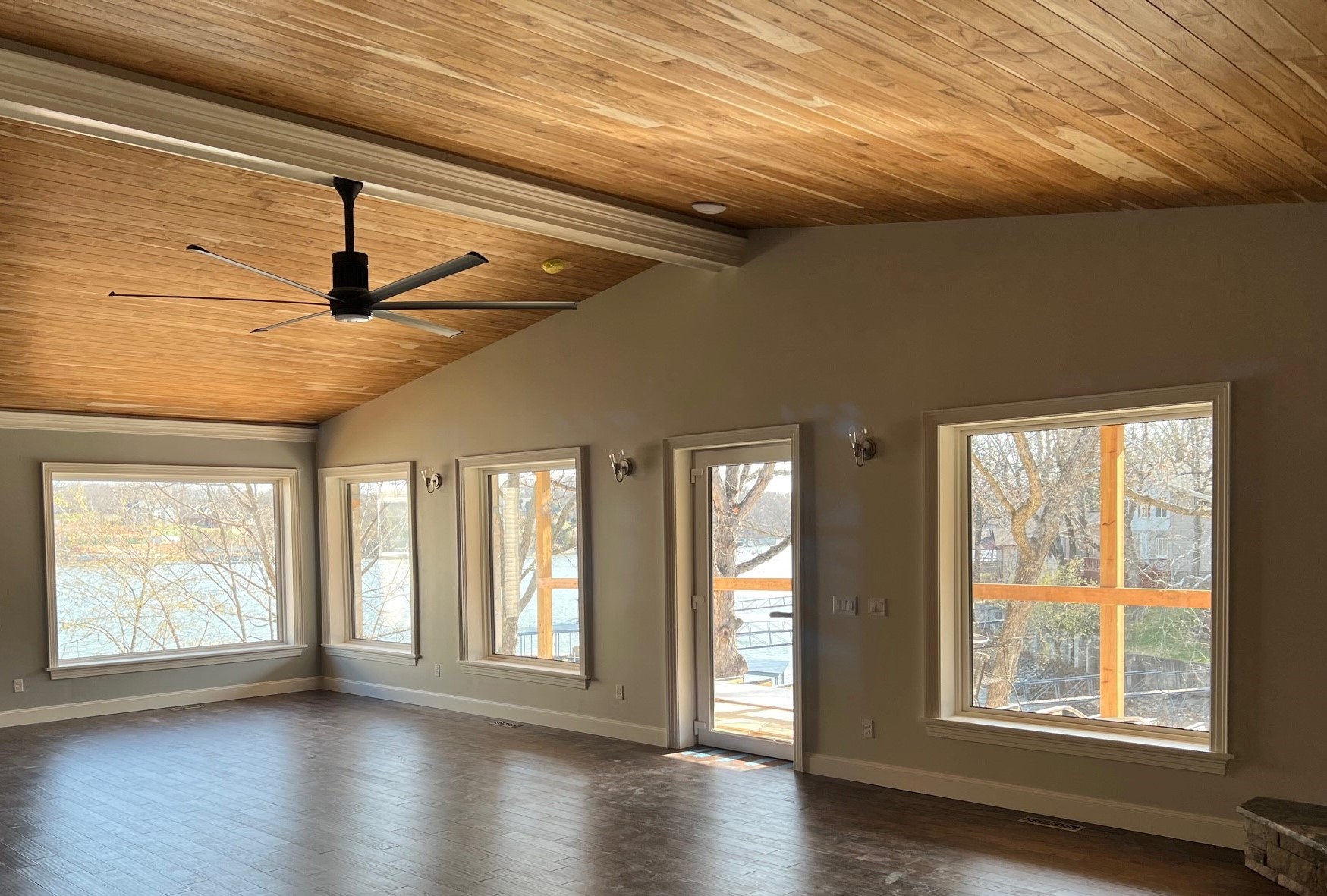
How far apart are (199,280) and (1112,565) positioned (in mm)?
5420

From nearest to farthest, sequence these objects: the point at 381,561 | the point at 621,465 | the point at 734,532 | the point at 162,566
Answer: the point at 734,532, the point at 621,465, the point at 162,566, the point at 381,561

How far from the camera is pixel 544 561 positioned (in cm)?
849

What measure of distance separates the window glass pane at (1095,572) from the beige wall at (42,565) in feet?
23.2

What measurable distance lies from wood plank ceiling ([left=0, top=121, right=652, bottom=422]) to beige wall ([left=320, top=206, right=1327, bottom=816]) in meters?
0.71

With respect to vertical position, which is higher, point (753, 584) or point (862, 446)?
point (862, 446)

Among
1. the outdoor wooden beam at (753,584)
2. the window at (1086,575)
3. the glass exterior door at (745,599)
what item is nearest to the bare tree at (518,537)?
the glass exterior door at (745,599)

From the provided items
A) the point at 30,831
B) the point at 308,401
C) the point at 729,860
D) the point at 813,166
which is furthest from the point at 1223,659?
the point at 308,401

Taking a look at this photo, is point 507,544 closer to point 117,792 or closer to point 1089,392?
point 117,792

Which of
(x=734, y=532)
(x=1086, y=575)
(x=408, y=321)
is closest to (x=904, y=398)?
(x=1086, y=575)

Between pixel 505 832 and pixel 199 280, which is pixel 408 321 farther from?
pixel 505 832

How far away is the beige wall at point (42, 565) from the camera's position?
341 inches

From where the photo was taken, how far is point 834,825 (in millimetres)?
5340

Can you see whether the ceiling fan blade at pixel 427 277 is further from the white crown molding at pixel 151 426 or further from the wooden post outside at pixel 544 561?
the white crown molding at pixel 151 426

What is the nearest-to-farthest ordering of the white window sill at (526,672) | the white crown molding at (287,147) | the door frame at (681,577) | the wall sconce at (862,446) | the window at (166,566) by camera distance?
1. the white crown molding at (287,147)
2. the wall sconce at (862,446)
3. the door frame at (681,577)
4. the white window sill at (526,672)
5. the window at (166,566)
